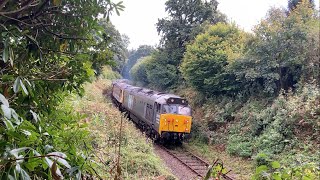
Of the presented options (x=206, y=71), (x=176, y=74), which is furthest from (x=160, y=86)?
(x=206, y=71)

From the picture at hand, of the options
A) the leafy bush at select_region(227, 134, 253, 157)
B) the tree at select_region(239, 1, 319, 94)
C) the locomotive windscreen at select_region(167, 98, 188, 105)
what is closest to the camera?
the leafy bush at select_region(227, 134, 253, 157)

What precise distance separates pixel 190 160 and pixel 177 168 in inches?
58.1

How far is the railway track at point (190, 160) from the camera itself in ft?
37.3

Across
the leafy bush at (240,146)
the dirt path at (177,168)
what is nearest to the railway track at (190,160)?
the dirt path at (177,168)

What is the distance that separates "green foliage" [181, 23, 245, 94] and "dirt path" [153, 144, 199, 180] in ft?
17.7

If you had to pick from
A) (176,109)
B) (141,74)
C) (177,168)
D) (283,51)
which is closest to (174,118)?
(176,109)

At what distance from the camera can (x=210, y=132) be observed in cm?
1609

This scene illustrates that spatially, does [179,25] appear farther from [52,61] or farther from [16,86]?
[16,86]

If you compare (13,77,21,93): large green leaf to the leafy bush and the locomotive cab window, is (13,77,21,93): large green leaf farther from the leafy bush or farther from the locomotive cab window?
the locomotive cab window

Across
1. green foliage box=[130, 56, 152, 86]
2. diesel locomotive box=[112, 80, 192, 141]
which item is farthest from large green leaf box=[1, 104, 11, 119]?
green foliage box=[130, 56, 152, 86]

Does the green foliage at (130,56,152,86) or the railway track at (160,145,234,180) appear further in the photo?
the green foliage at (130,56,152,86)

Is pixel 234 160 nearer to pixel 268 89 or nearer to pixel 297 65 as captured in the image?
pixel 268 89

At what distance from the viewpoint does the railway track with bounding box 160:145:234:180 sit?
1137cm

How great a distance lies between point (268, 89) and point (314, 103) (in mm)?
2694
